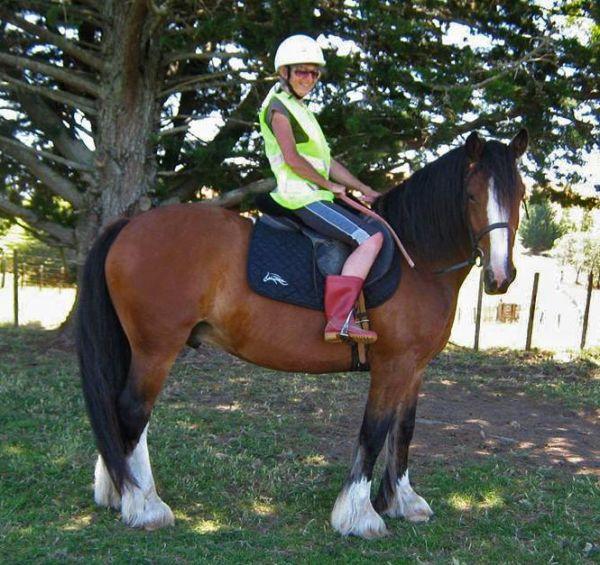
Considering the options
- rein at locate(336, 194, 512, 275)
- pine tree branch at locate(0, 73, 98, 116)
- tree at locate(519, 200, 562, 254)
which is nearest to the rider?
rein at locate(336, 194, 512, 275)

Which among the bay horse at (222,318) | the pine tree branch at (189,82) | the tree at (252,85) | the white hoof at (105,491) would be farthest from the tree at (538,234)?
the white hoof at (105,491)

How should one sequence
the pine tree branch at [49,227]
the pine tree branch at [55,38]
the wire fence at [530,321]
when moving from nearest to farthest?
the pine tree branch at [55,38]
the pine tree branch at [49,227]
the wire fence at [530,321]

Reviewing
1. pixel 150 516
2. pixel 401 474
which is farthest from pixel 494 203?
pixel 150 516

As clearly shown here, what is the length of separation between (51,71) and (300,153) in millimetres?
5689

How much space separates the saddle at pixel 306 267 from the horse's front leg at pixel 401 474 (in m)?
0.78

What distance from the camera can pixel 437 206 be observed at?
3.97m

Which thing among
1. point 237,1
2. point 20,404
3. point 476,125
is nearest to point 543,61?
point 476,125

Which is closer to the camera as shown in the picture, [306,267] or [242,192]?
[306,267]

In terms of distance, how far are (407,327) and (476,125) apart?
5.83m

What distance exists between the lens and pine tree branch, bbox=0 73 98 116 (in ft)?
26.7

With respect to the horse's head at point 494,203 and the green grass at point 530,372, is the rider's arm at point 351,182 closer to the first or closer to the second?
the horse's head at point 494,203

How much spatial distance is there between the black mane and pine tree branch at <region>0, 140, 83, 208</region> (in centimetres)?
622

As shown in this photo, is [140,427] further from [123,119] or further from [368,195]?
[123,119]

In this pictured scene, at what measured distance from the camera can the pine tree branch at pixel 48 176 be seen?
903 cm
